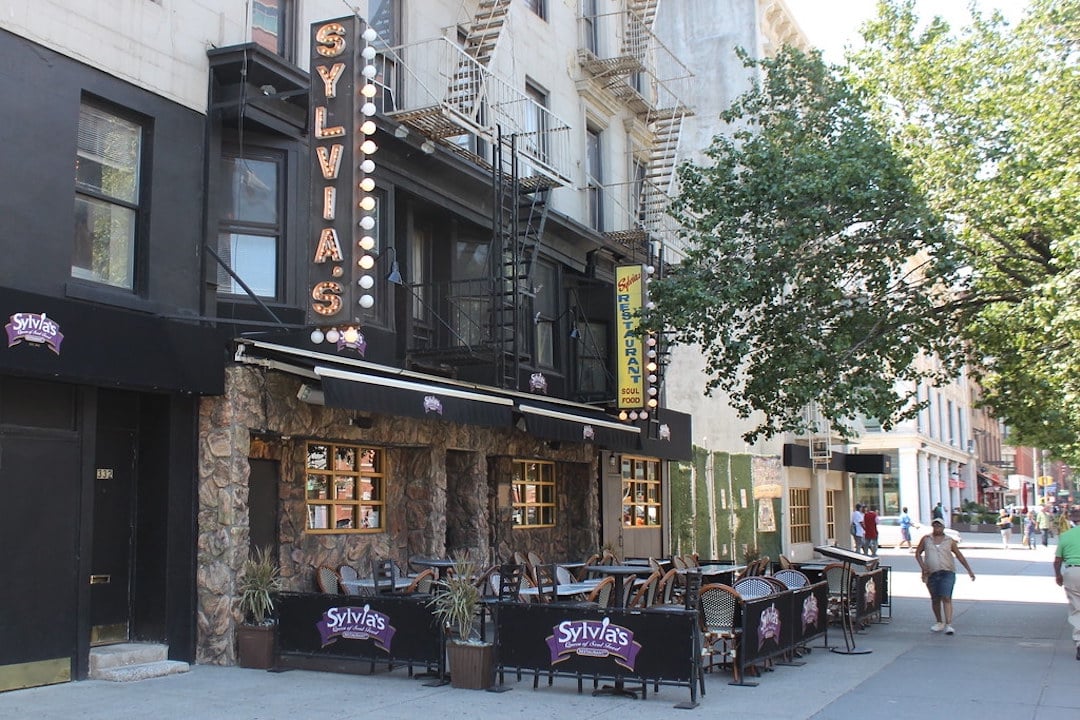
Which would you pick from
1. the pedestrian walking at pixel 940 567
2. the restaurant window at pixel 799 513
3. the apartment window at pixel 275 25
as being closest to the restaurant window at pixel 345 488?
the apartment window at pixel 275 25

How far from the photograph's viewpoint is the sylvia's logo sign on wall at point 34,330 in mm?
9391

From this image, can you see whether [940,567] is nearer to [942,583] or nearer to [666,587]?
[942,583]

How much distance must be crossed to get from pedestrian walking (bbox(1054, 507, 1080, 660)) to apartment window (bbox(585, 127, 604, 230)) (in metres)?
11.7

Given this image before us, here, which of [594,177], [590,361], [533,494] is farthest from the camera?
[594,177]

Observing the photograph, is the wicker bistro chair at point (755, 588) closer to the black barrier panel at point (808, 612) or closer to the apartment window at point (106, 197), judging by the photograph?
the black barrier panel at point (808, 612)

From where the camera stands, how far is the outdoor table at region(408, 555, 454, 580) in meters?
14.0

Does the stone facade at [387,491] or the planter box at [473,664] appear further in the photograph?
the stone facade at [387,491]

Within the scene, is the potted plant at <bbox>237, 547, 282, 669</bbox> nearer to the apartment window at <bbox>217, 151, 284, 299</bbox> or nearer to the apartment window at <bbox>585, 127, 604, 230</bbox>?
the apartment window at <bbox>217, 151, 284, 299</bbox>

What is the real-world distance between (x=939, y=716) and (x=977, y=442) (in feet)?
252

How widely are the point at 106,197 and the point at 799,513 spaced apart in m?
28.2

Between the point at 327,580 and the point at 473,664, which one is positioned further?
the point at 327,580

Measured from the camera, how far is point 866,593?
15188mm

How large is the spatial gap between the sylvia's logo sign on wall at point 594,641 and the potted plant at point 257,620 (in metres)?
3.28

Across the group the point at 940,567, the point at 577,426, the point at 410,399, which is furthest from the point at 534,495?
the point at 940,567
